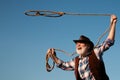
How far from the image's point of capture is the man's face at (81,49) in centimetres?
914

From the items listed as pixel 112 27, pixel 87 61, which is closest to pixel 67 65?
pixel 87 61

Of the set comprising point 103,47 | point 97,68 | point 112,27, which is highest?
point 112,27

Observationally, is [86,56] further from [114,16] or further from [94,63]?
[114,16]

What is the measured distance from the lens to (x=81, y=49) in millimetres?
9188

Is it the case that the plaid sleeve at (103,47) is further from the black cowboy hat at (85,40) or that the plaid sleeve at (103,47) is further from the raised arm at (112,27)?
the black cowboy hat at (85,40)

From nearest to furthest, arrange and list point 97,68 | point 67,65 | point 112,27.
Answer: point 97,68, point 112,27, point 67,65

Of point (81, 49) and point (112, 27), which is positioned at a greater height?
point (112, 27)

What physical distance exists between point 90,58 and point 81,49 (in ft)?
1.25

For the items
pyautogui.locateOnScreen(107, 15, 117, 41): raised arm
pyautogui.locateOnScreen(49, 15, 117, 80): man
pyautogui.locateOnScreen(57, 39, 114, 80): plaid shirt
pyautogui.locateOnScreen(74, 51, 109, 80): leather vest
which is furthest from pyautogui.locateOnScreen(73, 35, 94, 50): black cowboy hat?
pyautogui.locateOnScreen(107, 15, 117, 41): raised arm

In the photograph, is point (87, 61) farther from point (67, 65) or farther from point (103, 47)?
point (67, 65)

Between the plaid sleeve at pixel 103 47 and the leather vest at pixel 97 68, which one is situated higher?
the plaid sleeve at pixel 103 47

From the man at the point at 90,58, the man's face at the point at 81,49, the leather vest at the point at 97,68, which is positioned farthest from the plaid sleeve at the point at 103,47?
the man's face at the point at 81,49

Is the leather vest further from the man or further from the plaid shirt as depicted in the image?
the plaid shirt

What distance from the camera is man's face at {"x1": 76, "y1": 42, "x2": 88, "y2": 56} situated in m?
9.14
